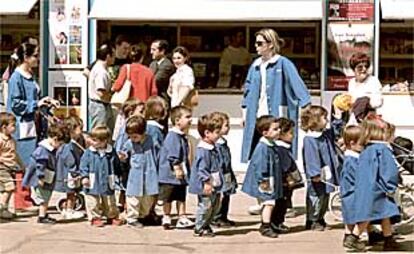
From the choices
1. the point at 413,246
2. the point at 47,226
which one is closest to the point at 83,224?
the point at 47,226

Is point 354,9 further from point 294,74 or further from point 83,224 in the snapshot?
point 83,224

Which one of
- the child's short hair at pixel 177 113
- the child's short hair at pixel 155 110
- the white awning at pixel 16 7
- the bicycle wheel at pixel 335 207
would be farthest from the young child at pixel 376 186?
the white awning at pixel 16 7

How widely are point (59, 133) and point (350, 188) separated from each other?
3008 mm

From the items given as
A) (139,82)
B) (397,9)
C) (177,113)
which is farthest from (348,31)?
(177,113)

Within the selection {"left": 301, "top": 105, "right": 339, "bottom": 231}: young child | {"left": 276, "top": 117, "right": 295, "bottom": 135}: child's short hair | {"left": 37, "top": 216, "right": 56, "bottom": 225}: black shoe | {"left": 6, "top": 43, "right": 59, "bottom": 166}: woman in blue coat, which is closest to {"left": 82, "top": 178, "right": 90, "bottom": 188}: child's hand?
{"left": 37, "top": 216, "right": 56, "bottom": 225}: black shoe

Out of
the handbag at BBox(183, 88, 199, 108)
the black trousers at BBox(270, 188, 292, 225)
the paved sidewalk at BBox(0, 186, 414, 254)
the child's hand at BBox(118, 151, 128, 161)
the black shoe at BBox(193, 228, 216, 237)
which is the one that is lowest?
the paved sidewalk at BBox(0, 186, 414, 254)

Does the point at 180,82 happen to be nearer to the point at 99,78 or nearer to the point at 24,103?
the point at 99,78

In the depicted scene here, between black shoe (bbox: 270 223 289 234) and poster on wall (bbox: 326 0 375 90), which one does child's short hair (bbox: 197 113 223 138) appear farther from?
poster on wall (bbox: 326 0 375 90)

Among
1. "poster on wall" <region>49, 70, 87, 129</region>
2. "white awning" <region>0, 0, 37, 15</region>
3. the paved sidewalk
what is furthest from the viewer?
"poster on wall" <region>49, 70, 87, 129</region>

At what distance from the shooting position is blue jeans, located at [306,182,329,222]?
981cm

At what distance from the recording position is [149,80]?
11578 millimetres

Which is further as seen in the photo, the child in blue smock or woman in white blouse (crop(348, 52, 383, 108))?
woman in white blouse (crop(348, 52, 383, 108))

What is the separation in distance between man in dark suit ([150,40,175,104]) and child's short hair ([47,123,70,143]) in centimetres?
189

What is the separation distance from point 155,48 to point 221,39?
9.13 ft
